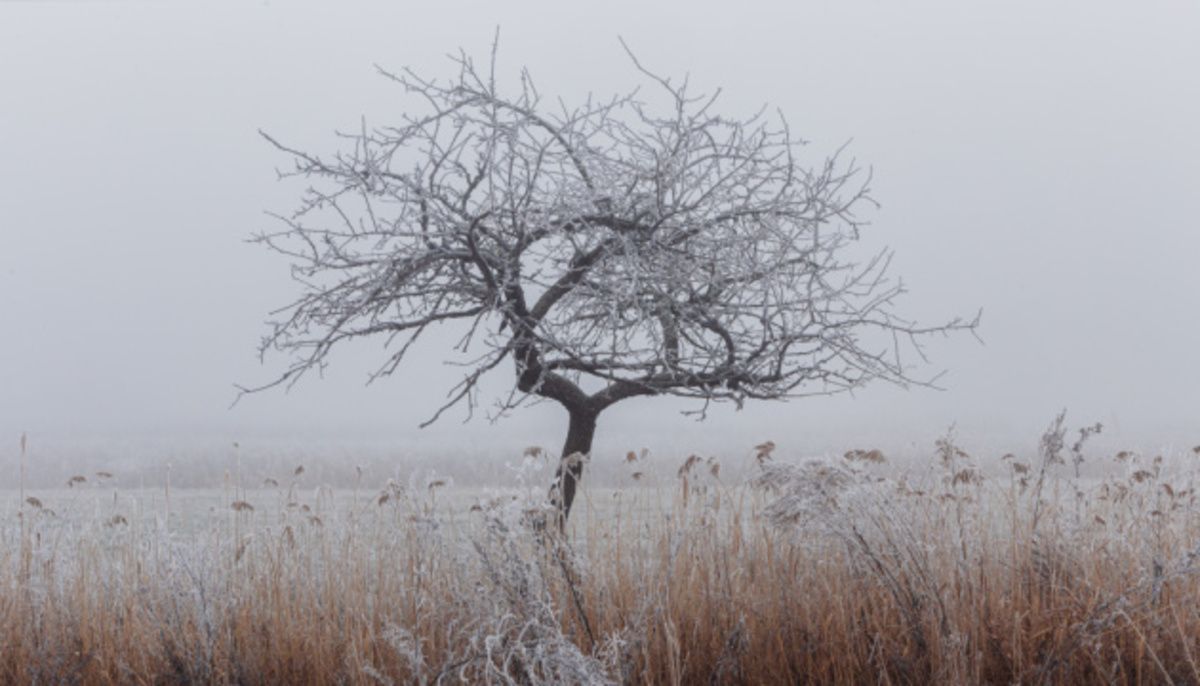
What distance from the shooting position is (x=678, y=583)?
5148 millimetres

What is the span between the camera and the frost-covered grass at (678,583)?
4.63 metres

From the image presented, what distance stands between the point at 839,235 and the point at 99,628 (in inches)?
179

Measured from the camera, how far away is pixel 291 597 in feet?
19.9

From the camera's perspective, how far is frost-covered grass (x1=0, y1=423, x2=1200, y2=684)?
182 inches

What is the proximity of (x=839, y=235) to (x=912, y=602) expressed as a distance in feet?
7.09

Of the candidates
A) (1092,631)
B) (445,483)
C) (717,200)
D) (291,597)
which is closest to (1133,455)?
(1092,631)

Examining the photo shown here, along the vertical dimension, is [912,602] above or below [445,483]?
below

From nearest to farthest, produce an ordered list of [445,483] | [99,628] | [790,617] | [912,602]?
1. [912,602]
2. [790,617]
3. [445,483]
4. [99,628]

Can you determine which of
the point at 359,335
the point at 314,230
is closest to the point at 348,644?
the point at 359,335

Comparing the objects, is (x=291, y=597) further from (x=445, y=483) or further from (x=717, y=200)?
(x=717, y=200)

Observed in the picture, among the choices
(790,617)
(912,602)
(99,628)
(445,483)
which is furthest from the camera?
(99,628)

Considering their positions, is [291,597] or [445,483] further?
[291,597]

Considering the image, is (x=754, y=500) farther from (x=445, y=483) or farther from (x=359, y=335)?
(x=359, y=335)

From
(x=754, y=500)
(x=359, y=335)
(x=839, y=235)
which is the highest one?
(x=839, y=235)
